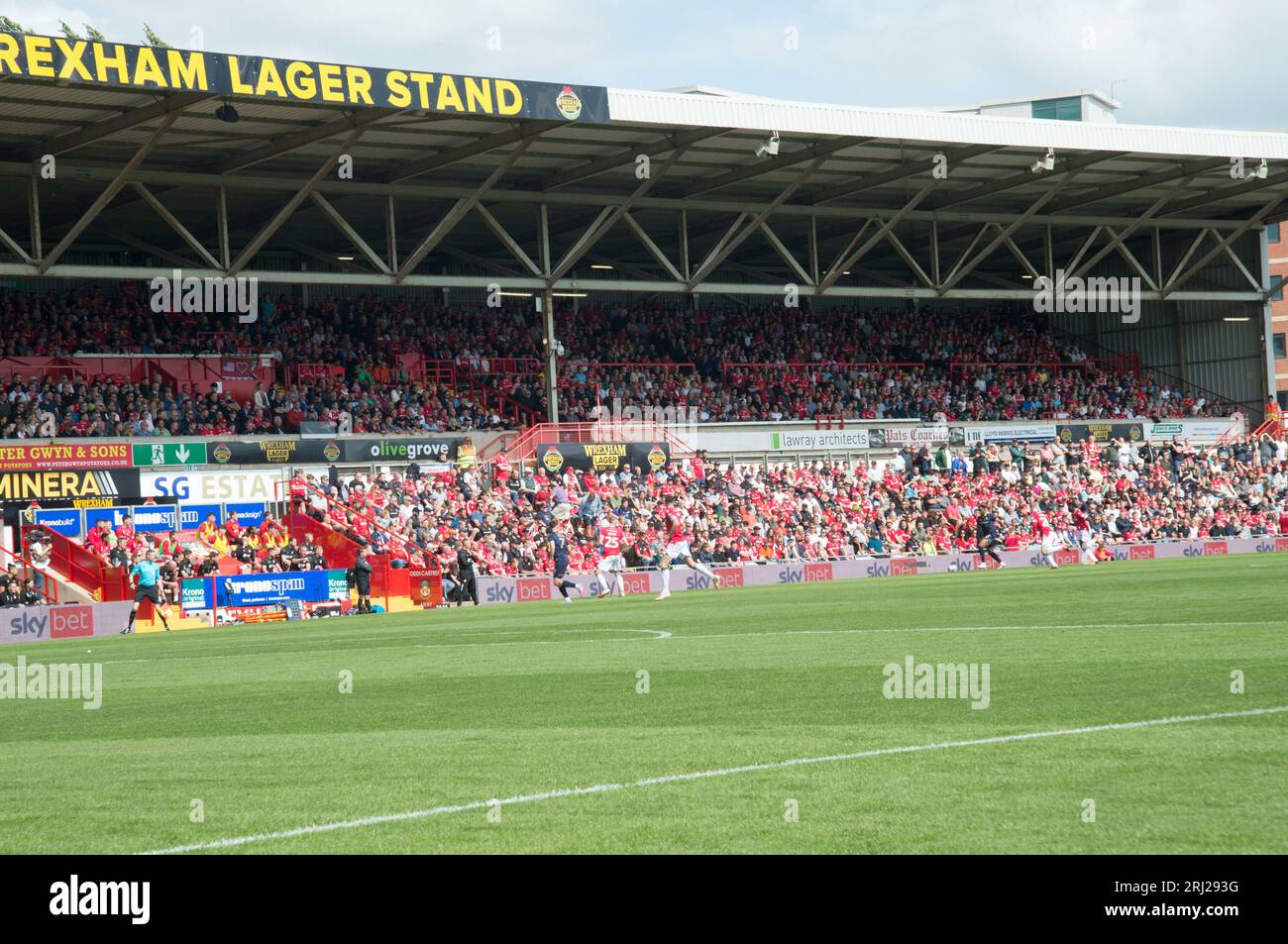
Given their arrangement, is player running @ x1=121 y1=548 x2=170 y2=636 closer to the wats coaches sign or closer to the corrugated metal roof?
the wats coaches sign

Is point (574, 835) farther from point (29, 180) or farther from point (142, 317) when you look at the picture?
point (142, 317)

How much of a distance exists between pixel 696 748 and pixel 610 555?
3022 centimetres

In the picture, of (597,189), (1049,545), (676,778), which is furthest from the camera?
(597,189)

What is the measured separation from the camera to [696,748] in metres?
8.99

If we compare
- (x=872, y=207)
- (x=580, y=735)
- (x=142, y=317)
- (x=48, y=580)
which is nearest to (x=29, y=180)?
(x=142, y=317)

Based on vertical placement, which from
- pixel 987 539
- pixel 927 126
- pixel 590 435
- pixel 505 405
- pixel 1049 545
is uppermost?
pixel 927 126

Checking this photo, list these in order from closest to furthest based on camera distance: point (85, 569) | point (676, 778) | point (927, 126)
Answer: point (676, 778), point (85, 569), point (927, 126)

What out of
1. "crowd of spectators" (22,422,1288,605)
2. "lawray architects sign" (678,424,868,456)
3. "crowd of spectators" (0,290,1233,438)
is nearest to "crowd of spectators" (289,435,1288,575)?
"crowd of spectators" (22,422,1288,605)

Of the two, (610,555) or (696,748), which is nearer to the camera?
(696,748)

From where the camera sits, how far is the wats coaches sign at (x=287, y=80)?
31.7 metres

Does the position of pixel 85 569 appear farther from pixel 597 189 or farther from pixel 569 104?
pixel 597 189

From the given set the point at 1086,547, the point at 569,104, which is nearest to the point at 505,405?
the point at 569,104

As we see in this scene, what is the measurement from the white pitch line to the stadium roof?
92.8 feet

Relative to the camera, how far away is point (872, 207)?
53.4 meters
